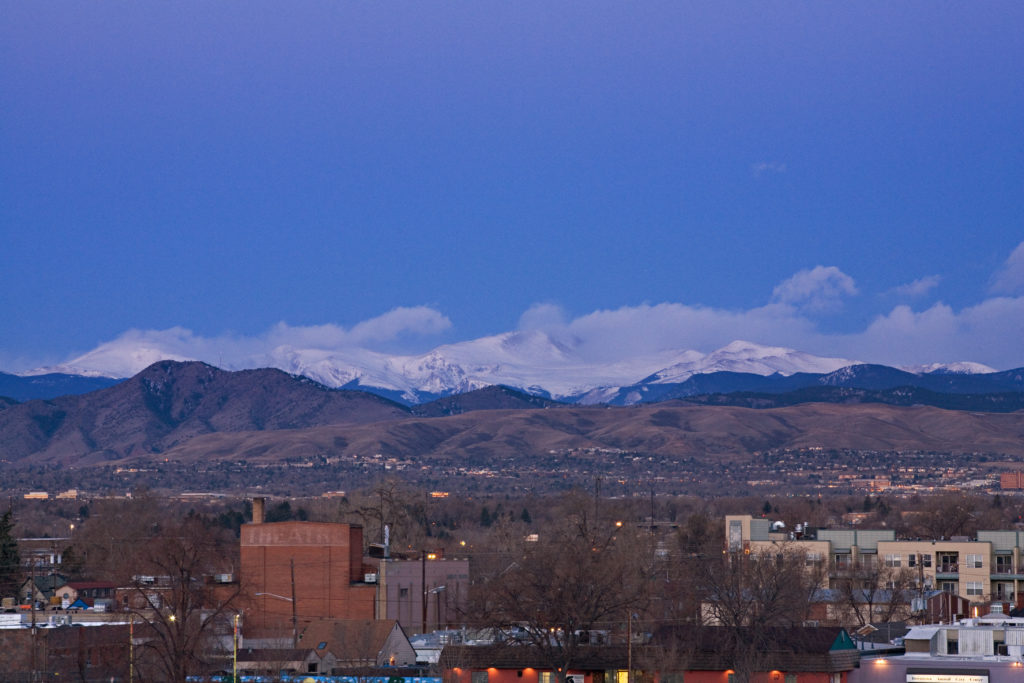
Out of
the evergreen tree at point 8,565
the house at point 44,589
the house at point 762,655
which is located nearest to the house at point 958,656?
the house at point 762,655

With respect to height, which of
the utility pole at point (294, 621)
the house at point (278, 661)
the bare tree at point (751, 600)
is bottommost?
the house at point (278, 661)

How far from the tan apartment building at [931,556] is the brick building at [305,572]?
1064 inches

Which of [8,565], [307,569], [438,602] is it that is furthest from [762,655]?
[8,565]

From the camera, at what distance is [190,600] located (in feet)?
273

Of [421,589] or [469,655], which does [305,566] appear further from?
[469,655]

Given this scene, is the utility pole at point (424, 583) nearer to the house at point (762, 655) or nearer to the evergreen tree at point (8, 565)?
the evergreen tree at point (8, 565)

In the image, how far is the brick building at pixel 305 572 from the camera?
102 m

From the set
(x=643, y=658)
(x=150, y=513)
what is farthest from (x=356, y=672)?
(x=150, y=513)

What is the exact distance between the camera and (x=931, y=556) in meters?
119

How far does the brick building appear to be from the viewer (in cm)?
10175

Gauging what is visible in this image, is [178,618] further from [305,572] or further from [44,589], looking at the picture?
[44,589]

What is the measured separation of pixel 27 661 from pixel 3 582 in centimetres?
3832

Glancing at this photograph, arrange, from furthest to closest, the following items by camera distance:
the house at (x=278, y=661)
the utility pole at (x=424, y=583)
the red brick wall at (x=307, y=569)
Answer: the red brick wall at (x=307, y=569), the utility pole at (x=424, y=583), the house at (x=278, y=661)

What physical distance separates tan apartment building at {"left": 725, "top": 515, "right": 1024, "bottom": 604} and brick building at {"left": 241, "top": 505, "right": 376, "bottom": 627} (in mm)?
27016
